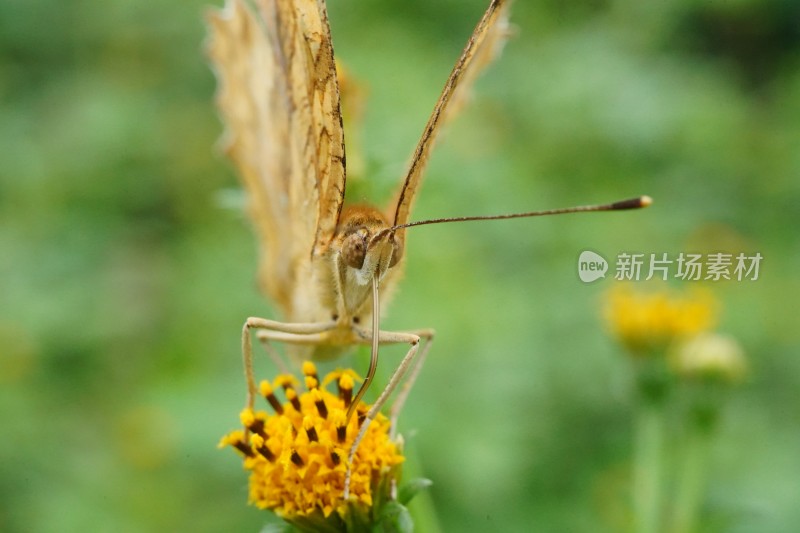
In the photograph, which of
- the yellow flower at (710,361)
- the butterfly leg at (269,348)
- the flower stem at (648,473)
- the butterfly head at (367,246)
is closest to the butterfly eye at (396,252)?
the butterfly head at (367,246)

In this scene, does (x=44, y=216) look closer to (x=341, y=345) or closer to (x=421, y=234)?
(x=421, y=234)

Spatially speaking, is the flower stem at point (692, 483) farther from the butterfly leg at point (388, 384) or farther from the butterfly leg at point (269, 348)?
the butterfly leg at point (269, 348)

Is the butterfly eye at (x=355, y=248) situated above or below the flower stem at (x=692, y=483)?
above

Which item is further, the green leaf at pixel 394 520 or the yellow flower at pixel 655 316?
the yellow flower at pixel 655 316

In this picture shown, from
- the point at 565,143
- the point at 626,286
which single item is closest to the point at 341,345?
the point at 626,286

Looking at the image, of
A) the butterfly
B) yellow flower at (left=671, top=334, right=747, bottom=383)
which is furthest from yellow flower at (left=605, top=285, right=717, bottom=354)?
the butterfly
